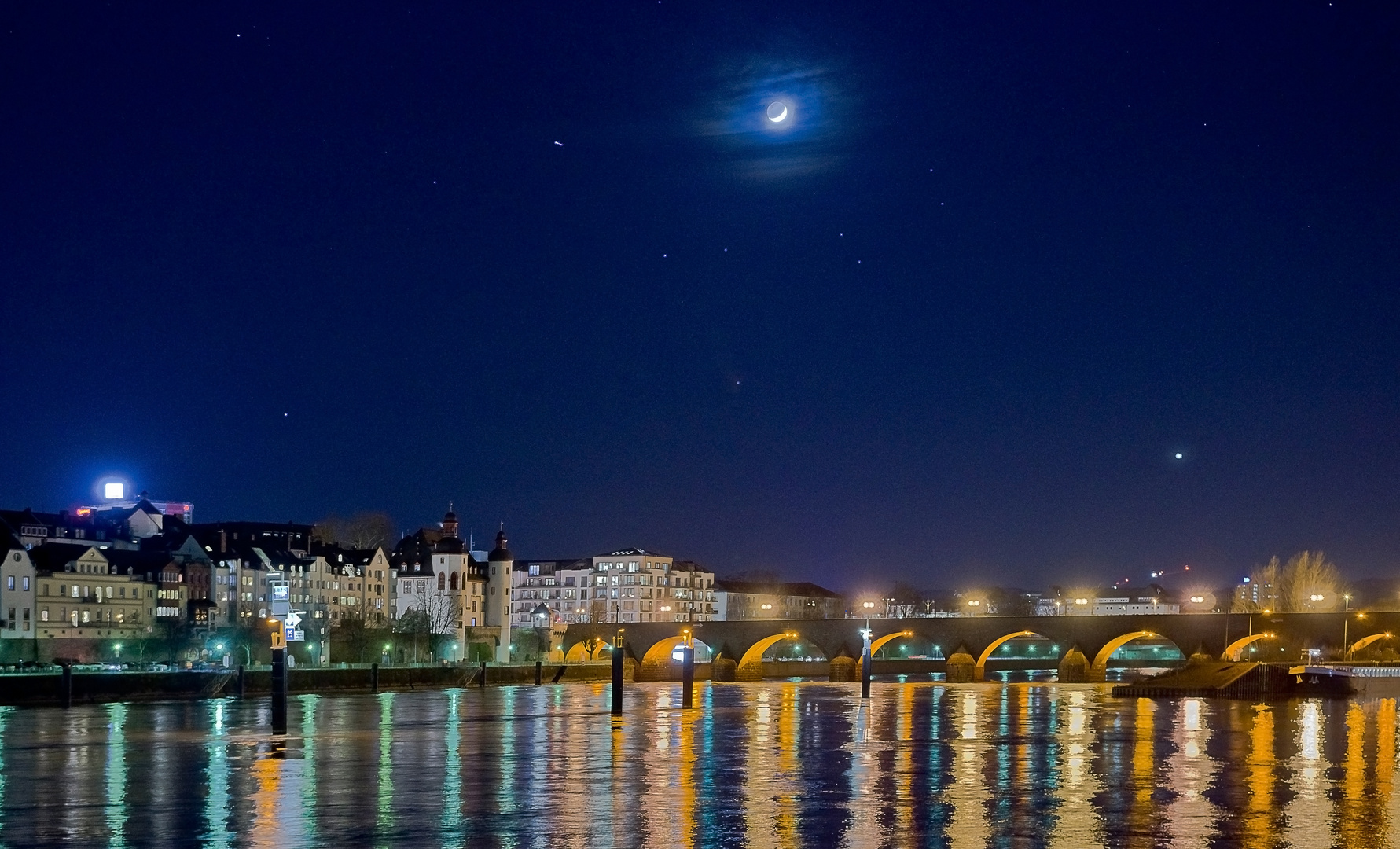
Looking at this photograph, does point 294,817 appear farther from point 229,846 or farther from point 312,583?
point 312,583

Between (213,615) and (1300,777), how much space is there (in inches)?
4377

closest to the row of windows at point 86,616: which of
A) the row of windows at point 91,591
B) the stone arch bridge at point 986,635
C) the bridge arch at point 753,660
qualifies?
the row of windows at point 91,591

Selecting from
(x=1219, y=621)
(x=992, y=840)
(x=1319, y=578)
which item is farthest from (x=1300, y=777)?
(x=1319, y=578)

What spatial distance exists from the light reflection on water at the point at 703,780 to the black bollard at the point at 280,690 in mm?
588

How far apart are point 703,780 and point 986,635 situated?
88706mm

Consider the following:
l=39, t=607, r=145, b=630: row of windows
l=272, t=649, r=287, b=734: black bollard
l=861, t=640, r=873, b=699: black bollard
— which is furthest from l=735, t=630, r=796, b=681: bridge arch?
l=272, t=649, r=287, b=734: black bollard

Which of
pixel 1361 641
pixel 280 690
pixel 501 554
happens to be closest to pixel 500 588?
pixel 501 554

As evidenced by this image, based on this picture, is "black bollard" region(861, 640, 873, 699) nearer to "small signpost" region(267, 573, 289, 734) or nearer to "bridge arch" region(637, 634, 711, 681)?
"small signpost" region(267, 573, 289, 734)

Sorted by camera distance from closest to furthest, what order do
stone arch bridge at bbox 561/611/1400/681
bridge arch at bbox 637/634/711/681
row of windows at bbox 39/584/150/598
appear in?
stone arch bridge at bbox 561/611/1400/681 < row of windows at bbox 39/584/150/598 < bridge arch at bbox 637/634/711/681

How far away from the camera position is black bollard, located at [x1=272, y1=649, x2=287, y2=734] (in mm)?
44938

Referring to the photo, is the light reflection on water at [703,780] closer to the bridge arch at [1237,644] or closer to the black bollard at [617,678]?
the black bollard at [617,678]

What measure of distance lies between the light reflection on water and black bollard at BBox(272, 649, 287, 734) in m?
0.59

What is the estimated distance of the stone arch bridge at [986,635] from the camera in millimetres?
103625

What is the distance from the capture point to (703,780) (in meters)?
30.7
